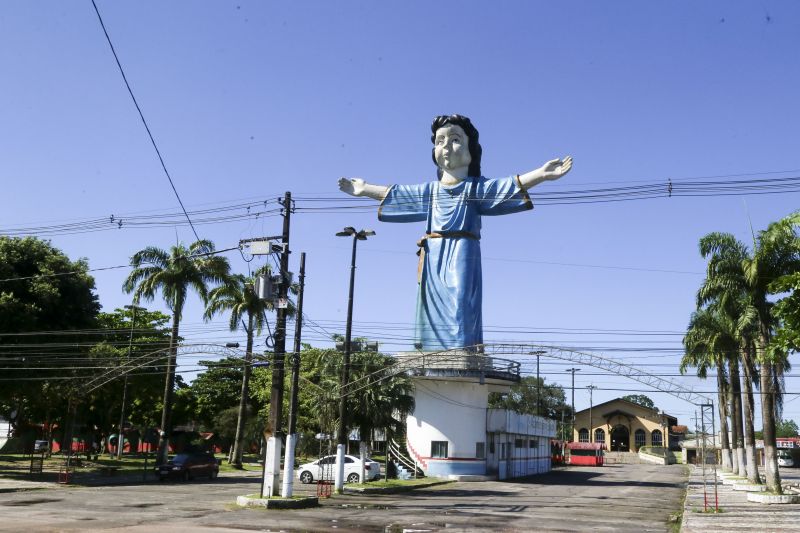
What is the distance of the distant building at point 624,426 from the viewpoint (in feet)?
357

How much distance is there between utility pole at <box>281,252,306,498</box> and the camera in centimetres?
2572

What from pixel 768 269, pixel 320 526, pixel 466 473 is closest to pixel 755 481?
pixel 768 269

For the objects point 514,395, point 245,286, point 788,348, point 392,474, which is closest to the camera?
point 788,348

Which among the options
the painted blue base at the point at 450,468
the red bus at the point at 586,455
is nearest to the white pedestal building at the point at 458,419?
the painted blue base at the point at 450,468

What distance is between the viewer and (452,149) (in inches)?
2045

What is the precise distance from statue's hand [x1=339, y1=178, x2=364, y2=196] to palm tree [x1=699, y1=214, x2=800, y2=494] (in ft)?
82.8

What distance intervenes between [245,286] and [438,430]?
1598cm

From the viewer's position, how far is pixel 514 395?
373 ft

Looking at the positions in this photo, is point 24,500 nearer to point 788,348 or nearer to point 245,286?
point 788,348

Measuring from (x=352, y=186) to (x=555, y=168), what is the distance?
574 inches

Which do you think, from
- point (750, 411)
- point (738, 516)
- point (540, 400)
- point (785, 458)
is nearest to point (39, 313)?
point (738, 516)

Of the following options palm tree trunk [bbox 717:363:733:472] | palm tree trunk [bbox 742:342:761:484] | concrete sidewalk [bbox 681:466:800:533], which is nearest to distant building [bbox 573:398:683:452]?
palm tree trunk [bbox 717:363:733:472]

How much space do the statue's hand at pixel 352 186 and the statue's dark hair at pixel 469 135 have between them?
5.44 metres

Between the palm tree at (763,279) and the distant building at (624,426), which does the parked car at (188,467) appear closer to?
the palm tree at (763,279)
